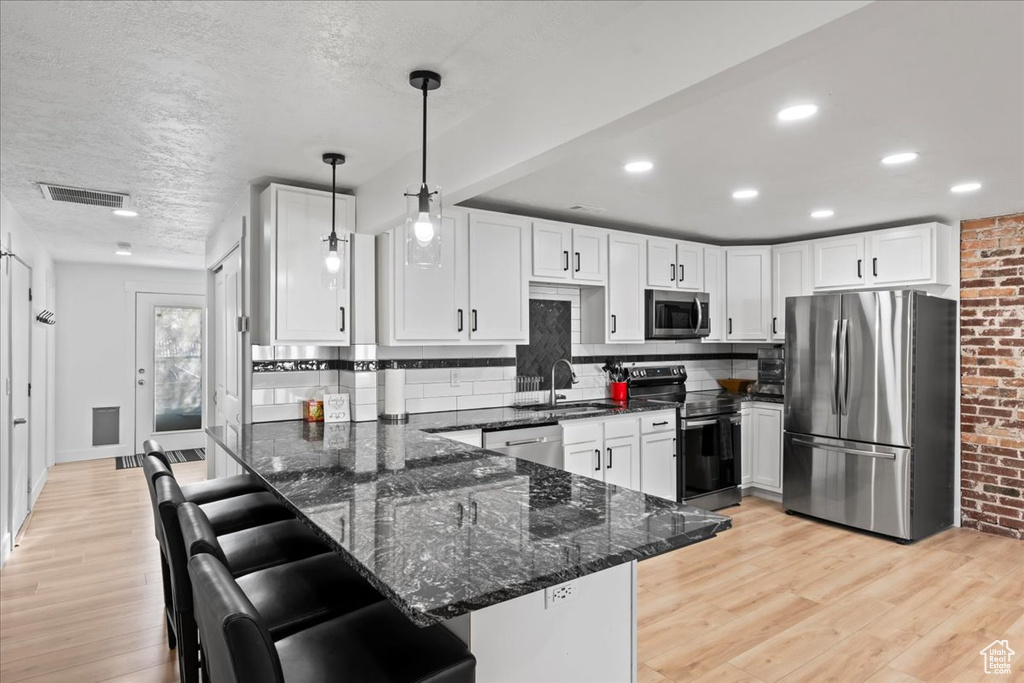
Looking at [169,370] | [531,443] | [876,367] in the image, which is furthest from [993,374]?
[169,370]

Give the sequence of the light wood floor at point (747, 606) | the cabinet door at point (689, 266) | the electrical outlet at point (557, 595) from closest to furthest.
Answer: the electrical outlet at point (557, 595) → the light wood floor at point (747, 606) → the cabinet door at point (689, 266)

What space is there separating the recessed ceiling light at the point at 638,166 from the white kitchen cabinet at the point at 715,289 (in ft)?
7.69

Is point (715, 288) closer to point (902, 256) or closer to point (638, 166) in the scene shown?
point (902, 256)

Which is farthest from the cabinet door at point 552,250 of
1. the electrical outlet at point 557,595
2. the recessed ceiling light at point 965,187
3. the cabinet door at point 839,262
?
the electrical outlet at point 557,595

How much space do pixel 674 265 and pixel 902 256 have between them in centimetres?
173

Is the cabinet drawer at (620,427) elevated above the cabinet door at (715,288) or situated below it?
below

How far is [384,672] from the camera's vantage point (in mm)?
1219

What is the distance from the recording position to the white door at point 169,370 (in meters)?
7.28

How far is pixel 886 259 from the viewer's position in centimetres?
470

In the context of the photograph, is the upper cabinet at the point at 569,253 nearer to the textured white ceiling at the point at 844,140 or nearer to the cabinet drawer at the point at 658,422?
the textured white ceiling at the point at 844,140

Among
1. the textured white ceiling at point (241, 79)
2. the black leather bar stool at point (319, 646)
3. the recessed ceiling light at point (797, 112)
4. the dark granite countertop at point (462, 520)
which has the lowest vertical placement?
the black leather bar stool at point (319, 646)

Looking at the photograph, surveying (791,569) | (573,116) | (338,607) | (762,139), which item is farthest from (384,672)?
(791,569)

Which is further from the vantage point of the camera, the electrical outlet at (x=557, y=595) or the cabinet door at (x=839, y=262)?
the cabinet door at (x=839, y=262)

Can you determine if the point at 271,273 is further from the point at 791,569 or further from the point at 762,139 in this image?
the point at 791,569
